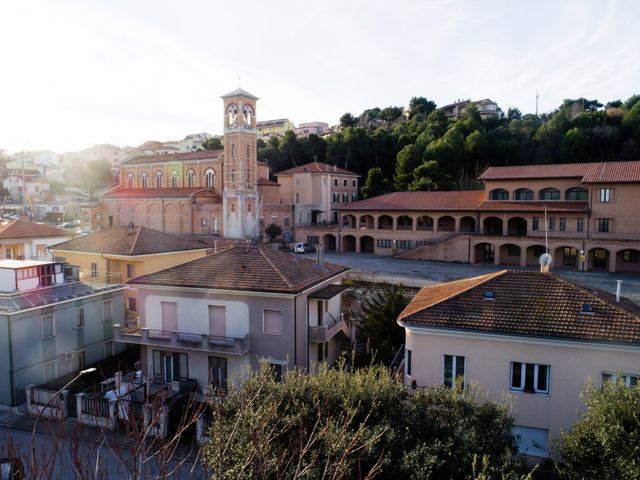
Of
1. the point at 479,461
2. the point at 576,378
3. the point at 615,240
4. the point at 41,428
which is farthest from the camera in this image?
the point at 615,240

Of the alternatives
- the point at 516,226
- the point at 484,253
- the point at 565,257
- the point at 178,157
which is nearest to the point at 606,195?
the point at 565,257

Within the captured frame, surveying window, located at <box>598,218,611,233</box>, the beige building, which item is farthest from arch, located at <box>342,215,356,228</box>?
window, located at <box>598,218,611,233</box>

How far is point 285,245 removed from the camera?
5288 centimetres

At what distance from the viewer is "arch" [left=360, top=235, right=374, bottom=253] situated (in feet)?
171

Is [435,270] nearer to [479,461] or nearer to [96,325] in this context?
[96,325]

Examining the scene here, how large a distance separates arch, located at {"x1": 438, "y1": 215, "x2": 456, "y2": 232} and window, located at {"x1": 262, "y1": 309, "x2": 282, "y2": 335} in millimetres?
33223

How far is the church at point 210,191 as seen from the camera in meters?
52.0

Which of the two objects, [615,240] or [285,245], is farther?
[285,245]

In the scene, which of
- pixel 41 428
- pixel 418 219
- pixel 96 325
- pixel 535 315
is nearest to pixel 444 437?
pixel 535 315

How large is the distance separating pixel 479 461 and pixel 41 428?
14379 millimetres

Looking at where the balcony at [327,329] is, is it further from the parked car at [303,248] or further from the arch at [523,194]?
the arch at [523,194]

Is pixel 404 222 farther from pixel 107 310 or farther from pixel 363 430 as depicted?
pixel 363 430

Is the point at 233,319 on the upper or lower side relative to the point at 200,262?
lower

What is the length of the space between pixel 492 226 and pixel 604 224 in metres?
9.75
